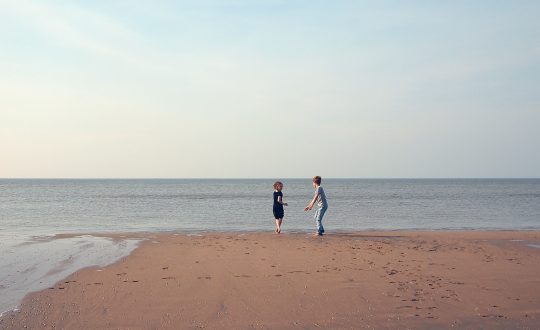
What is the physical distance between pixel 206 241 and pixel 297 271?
568 cm

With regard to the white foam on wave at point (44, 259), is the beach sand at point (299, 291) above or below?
above

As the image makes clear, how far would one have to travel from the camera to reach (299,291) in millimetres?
8320

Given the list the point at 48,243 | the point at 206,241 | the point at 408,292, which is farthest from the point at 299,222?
the point at 408,292

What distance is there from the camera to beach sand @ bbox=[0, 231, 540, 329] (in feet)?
22.3

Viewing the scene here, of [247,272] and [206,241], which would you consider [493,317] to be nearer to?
[247,272]

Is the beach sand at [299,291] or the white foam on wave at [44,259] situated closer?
the beach sand at [299,291]

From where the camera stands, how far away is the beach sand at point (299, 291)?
6793mm

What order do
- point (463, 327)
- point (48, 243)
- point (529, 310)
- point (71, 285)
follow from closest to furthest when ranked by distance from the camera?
point (463, 327) → point (529, 310) → point (71, 285) → point (48, 243)

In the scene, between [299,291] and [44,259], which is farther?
[44,259]

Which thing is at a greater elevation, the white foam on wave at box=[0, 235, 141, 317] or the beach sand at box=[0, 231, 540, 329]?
the beach sand at box=[0, 231, 540, 329]

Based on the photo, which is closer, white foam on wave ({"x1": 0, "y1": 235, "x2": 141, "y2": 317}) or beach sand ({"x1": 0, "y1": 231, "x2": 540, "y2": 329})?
beach sand ({"x1": 0, "y1": 231, "x2": 540, "y2": 329})

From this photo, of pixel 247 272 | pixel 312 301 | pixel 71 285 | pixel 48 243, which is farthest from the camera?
pixel 48 243

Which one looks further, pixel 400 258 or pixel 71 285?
pixel 400 258

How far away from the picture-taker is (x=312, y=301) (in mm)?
7707
